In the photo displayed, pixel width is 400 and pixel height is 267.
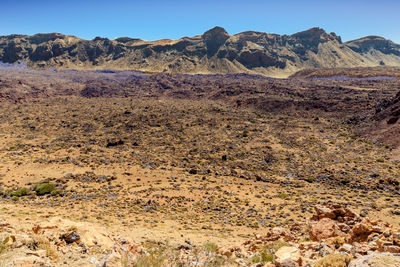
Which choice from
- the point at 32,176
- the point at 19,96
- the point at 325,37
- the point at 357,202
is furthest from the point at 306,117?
the point at 325,37

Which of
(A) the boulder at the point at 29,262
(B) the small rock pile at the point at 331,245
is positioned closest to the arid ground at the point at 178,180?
(A) the boulder at the point at 29,262

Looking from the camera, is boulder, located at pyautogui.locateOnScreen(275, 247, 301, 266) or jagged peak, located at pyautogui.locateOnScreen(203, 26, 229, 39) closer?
boulder, located at pyautogui.locateOnScreen(275, 247, 301, 266)

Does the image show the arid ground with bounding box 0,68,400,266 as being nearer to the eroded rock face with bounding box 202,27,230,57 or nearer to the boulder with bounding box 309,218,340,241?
the boulder with bounding box 309,218,340,241

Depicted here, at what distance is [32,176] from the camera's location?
20.5m

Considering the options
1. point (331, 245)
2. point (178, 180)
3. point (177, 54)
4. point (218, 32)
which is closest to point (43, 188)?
point (178, 180)

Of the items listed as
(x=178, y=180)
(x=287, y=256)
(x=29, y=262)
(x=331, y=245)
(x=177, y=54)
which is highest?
(x=177, y=54)

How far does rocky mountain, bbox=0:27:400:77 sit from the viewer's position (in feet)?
509

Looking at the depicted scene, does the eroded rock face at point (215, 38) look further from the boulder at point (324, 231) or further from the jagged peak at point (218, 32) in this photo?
the boulder at point (324, 231)

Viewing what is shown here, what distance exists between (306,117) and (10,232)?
4666cm

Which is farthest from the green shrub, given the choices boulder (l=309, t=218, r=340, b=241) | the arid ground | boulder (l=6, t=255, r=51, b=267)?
boulder (l=309, t=218, r=340, b=241)

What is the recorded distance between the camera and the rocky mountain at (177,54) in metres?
155

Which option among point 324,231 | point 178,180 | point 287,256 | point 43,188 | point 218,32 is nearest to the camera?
point 287,256

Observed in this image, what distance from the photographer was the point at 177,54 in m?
163

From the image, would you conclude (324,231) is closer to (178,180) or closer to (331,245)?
(331,245)
